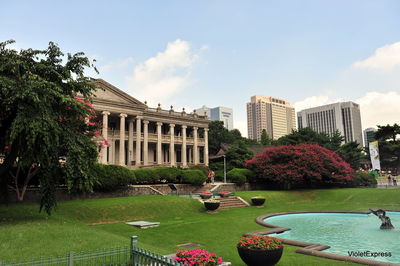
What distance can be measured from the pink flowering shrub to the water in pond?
11971 millimetres

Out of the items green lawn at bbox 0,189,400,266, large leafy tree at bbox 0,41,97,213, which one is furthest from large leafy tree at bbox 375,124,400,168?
large leafy tree at bbox 0,41,97,213

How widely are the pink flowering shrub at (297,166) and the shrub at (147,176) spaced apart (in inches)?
559

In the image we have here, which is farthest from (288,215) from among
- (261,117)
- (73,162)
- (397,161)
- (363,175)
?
(261,117)

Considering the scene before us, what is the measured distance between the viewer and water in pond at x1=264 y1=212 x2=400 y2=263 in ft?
44.0

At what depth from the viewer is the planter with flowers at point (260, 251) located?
9406 millimetres

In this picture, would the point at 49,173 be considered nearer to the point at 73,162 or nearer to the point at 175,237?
the point at 73,162

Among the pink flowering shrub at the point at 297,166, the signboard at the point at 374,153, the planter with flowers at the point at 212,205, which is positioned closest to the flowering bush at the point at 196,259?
the planter with flowers at the point at 212,205

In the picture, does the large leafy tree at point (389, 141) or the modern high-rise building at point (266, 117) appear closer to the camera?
the large leafy tree at point (389, 141)

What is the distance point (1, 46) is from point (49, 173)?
765 cm

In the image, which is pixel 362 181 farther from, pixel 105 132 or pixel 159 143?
pixel 105 132

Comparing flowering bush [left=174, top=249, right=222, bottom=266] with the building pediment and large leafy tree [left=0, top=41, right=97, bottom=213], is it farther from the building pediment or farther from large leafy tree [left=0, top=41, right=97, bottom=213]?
the building pediment

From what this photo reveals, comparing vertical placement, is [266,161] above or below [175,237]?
above

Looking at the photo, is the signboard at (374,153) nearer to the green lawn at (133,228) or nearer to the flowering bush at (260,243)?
the green lawn at (133,228)

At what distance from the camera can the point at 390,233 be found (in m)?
17.0
